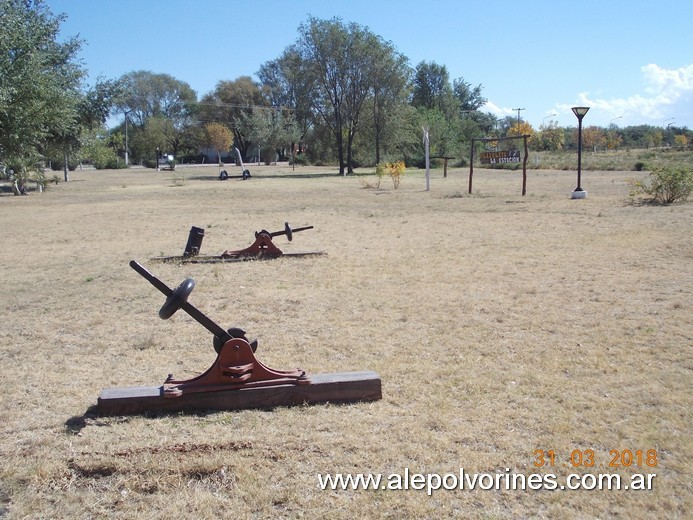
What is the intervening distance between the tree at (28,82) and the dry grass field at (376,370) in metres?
8.28

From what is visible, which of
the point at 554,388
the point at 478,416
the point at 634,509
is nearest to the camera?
the point at 634,509

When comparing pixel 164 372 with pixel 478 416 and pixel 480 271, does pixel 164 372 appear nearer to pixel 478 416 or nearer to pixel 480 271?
pixel 478 416

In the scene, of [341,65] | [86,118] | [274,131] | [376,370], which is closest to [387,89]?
[341,65]

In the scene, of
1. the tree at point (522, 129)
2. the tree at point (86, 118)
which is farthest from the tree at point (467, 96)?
the tree at point (86, 118)

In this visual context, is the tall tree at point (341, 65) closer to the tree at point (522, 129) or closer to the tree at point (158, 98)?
the tree at point (522, 129)

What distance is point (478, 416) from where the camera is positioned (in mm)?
3809

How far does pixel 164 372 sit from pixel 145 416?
0.95 metres

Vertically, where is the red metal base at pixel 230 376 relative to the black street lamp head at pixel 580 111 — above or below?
below

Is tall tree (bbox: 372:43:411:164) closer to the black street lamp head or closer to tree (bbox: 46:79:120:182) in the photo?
tree (bbox: 46:79:120:182)

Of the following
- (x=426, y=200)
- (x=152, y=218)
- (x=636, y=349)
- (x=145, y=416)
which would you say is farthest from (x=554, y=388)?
(x=426, y=200)

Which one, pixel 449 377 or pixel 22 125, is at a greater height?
pixel 22 125

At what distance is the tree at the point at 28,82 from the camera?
16.7m

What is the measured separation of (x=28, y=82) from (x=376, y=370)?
17.0 m

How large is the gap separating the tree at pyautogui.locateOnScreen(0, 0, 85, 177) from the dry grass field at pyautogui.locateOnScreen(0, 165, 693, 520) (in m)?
8.28
